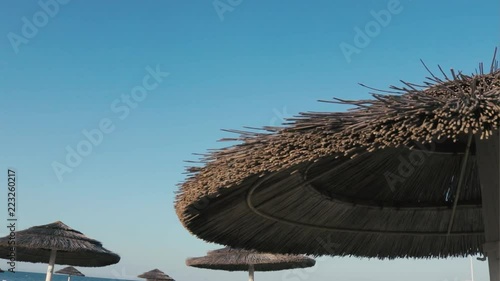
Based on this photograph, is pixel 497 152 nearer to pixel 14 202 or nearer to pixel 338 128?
pixel 338 128

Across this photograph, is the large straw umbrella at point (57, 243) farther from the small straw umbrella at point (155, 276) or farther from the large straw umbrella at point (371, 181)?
the small straw umbrella at point (155, 276)

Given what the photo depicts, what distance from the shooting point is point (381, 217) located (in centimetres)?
443

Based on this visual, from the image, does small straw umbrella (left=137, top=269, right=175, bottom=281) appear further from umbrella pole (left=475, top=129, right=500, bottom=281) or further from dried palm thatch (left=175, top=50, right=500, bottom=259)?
umbrella pole (left=475, top=129, right=500, bottom=281)

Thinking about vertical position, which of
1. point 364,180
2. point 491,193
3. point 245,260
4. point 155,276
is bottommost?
point 155,276

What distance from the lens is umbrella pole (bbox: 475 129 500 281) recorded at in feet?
9.89

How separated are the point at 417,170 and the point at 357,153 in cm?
178

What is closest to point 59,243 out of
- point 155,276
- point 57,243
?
point 57,243

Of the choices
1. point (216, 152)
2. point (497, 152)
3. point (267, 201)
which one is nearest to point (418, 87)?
point (497, 152)

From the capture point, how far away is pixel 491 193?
121 inches

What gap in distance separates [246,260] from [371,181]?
7609 mm

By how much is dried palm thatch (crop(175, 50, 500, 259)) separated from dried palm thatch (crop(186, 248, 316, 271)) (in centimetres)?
658

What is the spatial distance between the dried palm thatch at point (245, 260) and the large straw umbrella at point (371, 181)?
21.6 feet

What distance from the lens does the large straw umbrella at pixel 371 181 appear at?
92.4 inches

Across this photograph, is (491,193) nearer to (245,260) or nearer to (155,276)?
(245,260)
